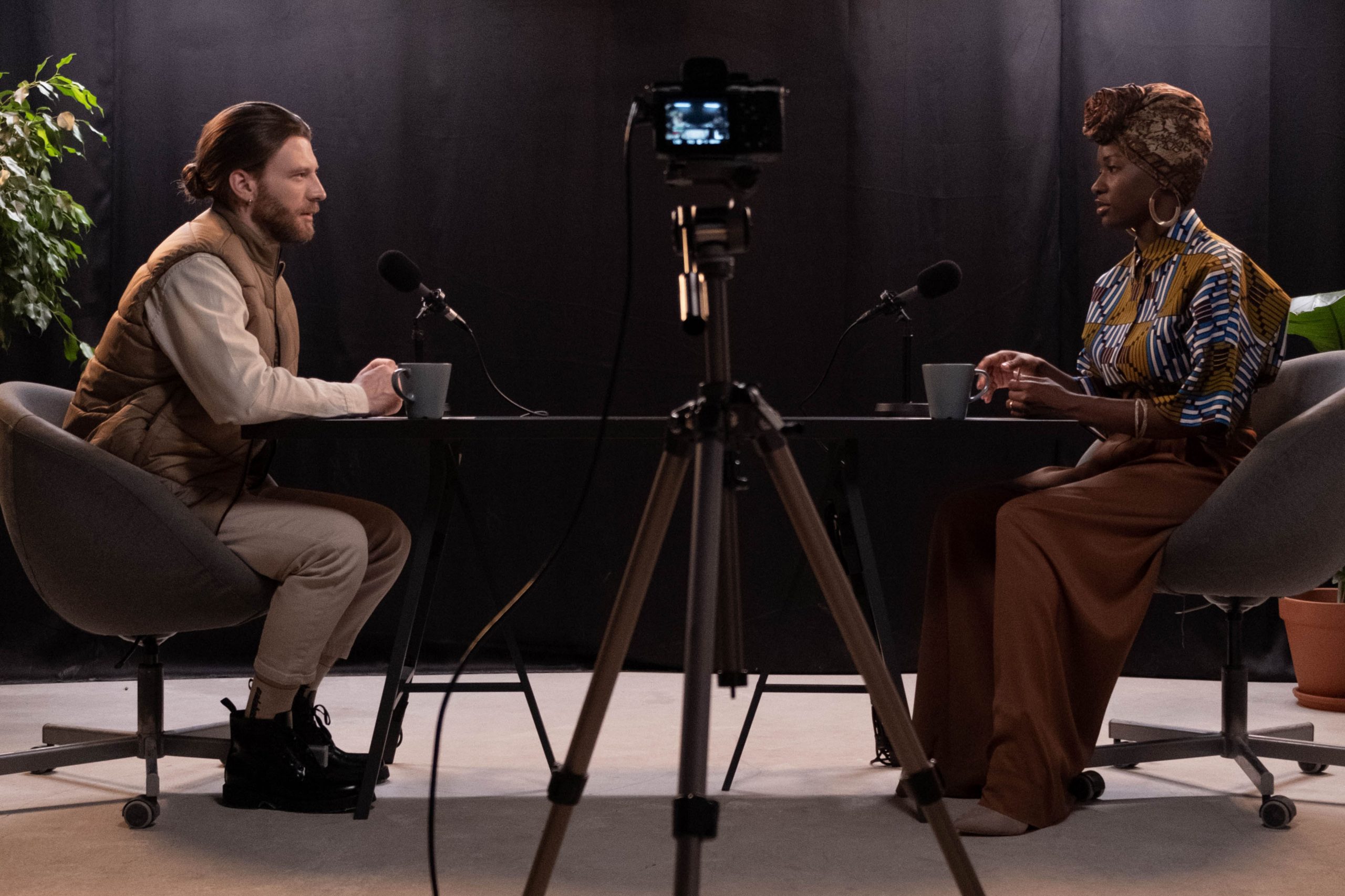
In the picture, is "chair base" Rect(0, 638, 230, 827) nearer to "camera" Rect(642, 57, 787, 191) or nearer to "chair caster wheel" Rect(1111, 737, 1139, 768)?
"camera" Rect(642, 57, 787, 191)

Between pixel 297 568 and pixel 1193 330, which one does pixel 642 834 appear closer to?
pixel 297 568

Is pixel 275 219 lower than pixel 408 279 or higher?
higher

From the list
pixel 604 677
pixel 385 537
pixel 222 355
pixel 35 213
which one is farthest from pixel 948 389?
pixel 35 213

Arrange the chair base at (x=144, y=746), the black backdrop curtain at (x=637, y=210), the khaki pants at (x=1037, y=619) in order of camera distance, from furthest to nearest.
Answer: the black backdrop curtain at (x=637, y=210), the chair base at (x=144, y=746), the khaki pants at (x=1037, y=619)

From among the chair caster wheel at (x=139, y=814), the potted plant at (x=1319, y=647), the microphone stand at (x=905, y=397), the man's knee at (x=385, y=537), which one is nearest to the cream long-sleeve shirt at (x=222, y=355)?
the man's knee at (x=385, y=537)

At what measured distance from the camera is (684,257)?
4.54 feet

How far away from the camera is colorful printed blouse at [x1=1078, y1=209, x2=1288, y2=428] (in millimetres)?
2242

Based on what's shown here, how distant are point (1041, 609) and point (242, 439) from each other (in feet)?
4.96

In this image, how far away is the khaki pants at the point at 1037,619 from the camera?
7.04 ft

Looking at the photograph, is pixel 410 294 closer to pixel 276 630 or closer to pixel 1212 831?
pixel 276 630

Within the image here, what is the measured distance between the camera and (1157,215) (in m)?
2.44

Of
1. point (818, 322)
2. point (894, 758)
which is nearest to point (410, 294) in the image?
point (818, 322)

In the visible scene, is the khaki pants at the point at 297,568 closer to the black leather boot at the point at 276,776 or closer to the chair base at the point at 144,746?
the black leather boot at the point at 276,776

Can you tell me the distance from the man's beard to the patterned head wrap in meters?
1.62
